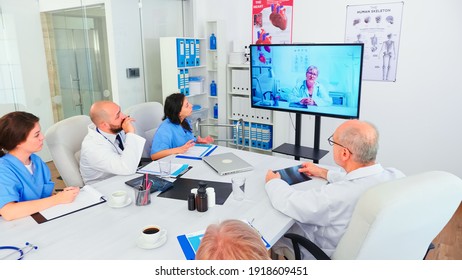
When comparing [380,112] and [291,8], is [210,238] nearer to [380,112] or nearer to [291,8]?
[380,112]

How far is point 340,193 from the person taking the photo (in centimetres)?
157

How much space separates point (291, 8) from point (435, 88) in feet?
6.02

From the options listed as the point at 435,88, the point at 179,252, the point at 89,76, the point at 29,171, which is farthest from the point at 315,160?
the point at 89,76

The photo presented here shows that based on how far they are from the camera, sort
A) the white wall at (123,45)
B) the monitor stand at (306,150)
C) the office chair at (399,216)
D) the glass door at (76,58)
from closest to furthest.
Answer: the office chair at (399,216) → the monitor stand at (306,150) → the glass door at (76,58) → the white wall at (123,45)

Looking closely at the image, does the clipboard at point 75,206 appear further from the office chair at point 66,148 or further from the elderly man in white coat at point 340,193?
the elderly man in white coat at point 340,193

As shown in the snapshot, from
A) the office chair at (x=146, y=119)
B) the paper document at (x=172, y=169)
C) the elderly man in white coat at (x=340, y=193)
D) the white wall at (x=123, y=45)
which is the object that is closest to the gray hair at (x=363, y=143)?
the elderly man in white coat at (x=340, y=193)

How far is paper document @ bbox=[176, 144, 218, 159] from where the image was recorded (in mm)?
2616

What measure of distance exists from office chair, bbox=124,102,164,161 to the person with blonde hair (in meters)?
2.27

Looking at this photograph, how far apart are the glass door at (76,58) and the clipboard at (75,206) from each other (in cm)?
229

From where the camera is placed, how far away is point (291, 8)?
4.22m

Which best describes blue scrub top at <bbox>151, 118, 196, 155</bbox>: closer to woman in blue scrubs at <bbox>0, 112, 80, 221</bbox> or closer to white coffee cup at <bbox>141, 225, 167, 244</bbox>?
woman in blue scrubs at <bbox>0, 112, 80, 221</bbox>

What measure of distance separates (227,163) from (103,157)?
2.63 ft

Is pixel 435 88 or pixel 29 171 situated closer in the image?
pixel 29 171

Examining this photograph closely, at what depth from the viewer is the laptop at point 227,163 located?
227cm
